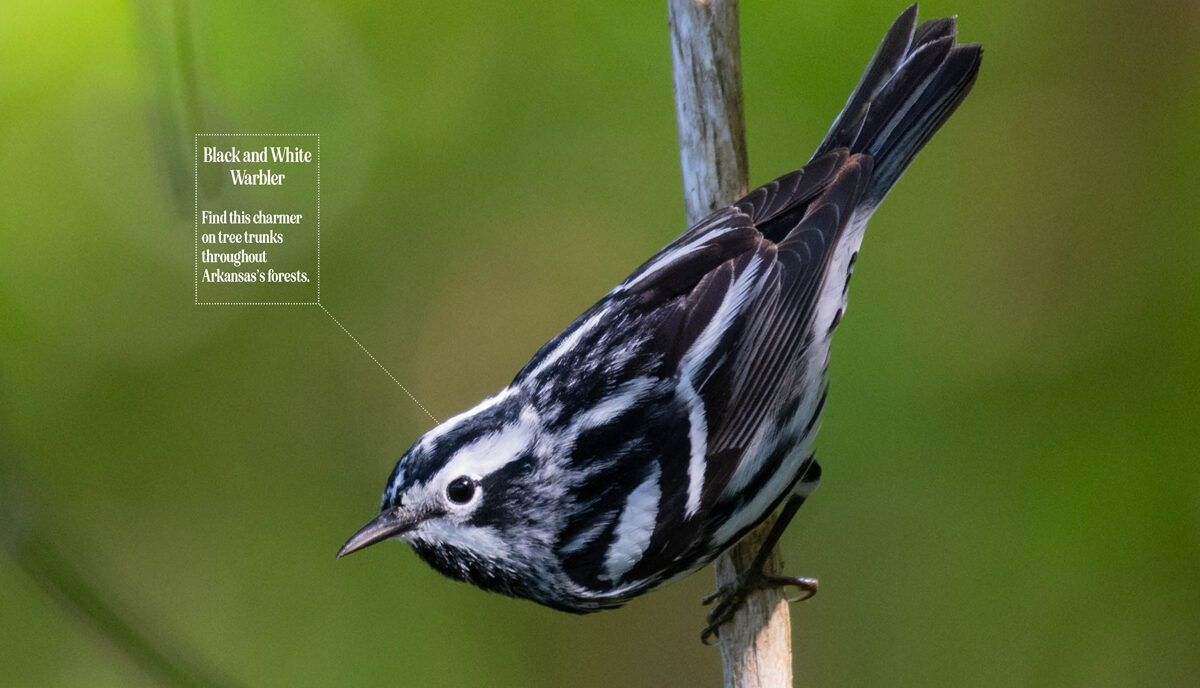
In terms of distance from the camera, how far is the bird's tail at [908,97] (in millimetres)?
1962

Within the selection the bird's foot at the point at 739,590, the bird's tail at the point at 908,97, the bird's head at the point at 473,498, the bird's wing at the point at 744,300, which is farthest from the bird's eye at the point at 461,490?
the bird's tail at the point at 908,97

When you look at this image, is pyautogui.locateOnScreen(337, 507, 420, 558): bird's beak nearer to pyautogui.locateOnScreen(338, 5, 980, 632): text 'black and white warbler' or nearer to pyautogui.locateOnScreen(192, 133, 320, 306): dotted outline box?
pyautogui.locateOnScreen(338, 5, 980, 632): text 'black and white warbler'

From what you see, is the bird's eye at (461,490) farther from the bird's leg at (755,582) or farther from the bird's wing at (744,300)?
the bird's leg at (755,582)

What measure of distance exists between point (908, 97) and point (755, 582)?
951 mm

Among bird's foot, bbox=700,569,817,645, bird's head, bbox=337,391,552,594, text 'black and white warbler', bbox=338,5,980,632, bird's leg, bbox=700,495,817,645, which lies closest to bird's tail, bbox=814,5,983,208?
text 'black and white warbler', bbox=338,5,980,632

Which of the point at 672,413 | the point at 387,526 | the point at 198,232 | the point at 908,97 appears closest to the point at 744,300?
the point at 672,413

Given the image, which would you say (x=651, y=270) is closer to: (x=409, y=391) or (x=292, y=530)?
(x=409, y=391)

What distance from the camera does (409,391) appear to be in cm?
286

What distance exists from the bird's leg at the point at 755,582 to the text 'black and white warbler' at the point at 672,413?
10 mm

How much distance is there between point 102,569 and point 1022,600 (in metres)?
2.27

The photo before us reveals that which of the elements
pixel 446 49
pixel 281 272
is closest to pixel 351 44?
pixel 446 49

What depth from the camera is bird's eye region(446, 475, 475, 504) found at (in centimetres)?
167

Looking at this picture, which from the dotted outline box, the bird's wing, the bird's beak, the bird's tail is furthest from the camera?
the dotted outline box

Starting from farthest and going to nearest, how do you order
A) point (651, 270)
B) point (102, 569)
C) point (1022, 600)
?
1. point (1022, 600)
2. point (102, 569)
3. point (651, 270)
